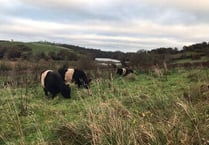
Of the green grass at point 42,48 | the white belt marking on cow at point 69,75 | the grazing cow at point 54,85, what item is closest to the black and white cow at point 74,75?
the white belt marking on cow at point 69,75

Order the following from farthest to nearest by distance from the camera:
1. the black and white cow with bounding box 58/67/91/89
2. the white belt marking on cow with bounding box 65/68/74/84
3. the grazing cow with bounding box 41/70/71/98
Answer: the white belt marking on cow with bounding box 65/68/74/84 → the black and white cow with bounding box 58/67/91/89 → the grazing cow with bounding box 41/70/71/98

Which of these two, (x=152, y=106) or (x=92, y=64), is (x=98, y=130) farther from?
(x=92, y=64)

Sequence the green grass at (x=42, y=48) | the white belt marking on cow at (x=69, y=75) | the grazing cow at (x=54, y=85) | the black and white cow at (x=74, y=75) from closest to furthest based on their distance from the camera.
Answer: the grazing cow at (x=54, y=85) → the black and white cow at (x=74, y=75) → the white belt marking on cow at (x=69, y=75) → the green grass at (x=42, y=48)

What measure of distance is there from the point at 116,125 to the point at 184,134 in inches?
43.9

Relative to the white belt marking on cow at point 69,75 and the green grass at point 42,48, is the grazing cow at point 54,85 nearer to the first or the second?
the white belt marking on cow at point 69,75

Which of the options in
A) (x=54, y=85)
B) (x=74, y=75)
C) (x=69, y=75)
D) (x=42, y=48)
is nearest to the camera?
(x=54, y=85)

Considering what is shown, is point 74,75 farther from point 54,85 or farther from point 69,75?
point 54,85

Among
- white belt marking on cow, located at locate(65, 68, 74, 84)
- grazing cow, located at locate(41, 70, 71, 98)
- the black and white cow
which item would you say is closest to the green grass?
the black and white cow

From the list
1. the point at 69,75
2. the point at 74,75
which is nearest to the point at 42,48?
the point at 69,75

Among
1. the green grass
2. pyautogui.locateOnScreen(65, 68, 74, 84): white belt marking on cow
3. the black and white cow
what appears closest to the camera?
the black and white cow

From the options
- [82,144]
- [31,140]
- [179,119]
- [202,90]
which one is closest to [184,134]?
[179,119]

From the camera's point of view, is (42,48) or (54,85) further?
(42,48)

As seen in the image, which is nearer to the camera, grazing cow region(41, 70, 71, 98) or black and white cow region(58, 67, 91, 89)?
grazing cow region(41, 70, 71, 98)

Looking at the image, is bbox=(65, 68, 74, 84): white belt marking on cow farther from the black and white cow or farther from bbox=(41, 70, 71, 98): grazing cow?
bbox=(41, 70, 71, 98): grazing cow
